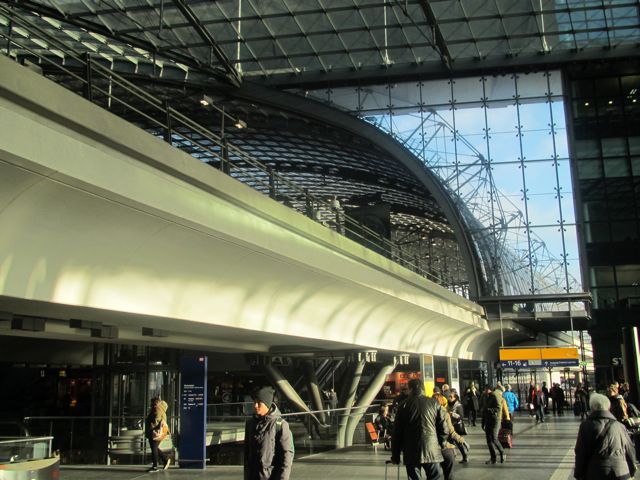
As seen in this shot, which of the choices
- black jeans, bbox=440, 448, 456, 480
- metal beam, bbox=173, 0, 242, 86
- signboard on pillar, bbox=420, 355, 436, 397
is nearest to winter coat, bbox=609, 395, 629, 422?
black jeans, bbox=440, 448, 456, 480

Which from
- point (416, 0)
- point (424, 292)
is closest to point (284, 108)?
point (416, 0)

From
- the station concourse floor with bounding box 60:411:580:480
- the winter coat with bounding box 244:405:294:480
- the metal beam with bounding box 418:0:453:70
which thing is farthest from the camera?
the metal beam with bounding box 418:0:453:70

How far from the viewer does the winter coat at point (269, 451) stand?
20.6 feet

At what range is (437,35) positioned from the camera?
120 ft

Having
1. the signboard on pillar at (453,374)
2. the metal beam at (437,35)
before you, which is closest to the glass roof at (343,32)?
the metal beam at (437,35)

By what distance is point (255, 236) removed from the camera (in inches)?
467

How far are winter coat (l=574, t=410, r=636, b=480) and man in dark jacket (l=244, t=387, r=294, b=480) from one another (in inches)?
109

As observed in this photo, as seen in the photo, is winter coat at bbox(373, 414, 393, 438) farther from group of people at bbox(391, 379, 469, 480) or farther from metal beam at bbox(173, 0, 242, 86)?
metal beam at bbox(173, 0, 242, 86)

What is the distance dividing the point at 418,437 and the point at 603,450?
2.39 metres

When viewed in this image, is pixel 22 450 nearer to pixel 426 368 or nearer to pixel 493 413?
pixel 493 413

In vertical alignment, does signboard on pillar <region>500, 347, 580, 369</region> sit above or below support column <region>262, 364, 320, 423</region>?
above

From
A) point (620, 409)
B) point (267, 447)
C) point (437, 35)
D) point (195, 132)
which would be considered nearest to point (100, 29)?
point (195, 132)

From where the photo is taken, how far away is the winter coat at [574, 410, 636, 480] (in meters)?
6.51

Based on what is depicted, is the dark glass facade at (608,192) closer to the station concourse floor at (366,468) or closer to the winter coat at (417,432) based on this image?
the station concourse floor at (366,468)
